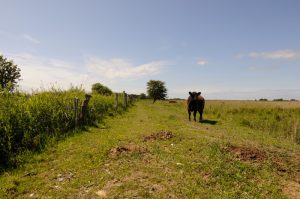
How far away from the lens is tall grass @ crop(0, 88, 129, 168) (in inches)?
374

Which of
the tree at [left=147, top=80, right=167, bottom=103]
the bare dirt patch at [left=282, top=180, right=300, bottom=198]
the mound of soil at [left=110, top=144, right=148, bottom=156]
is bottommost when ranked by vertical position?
the bare dirt patch at [left=282, top=180, right=300, bottom=198]

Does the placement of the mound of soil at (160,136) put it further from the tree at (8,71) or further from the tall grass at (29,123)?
the tree at (8,71)

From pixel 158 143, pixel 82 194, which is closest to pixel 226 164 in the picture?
pixel 158 143

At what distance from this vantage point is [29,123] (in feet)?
36.5

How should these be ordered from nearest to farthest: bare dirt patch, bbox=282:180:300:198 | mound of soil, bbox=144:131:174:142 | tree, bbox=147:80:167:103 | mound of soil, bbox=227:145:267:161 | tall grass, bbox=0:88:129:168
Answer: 1. bare dirt patch, bbox=282:180:300:198
2. mound of soil, bbox=227:145:267:161
3. tall grass, bbox=0:88:129:168
4. mound of soil, bbox=144:131:174:142
5. tree, bbox=147:80:167:103

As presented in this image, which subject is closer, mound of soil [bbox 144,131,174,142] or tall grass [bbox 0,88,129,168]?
tall grass [bbox 0,88,129,168]

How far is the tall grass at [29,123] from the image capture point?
9508mm

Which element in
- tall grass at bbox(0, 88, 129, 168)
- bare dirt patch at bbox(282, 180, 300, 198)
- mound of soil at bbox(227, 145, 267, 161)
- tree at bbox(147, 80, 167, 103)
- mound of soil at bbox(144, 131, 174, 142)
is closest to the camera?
bare dirt patch at bbox(282, 180, 300, 198)

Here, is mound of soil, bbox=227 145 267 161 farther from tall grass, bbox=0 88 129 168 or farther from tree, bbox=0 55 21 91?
tree, bbox=0 55 21 91

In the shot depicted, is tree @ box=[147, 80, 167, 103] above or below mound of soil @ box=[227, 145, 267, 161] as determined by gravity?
above

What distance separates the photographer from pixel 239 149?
384 inches

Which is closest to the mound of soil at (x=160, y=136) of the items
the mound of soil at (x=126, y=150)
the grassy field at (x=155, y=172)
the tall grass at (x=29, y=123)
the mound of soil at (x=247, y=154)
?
the grassy field at (x=155, y=172)

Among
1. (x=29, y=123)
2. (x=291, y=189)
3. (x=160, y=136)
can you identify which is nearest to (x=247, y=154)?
(x=291, y=189)

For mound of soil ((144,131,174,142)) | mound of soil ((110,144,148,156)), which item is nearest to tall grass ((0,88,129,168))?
mound of soil ((110,144,148,156))
